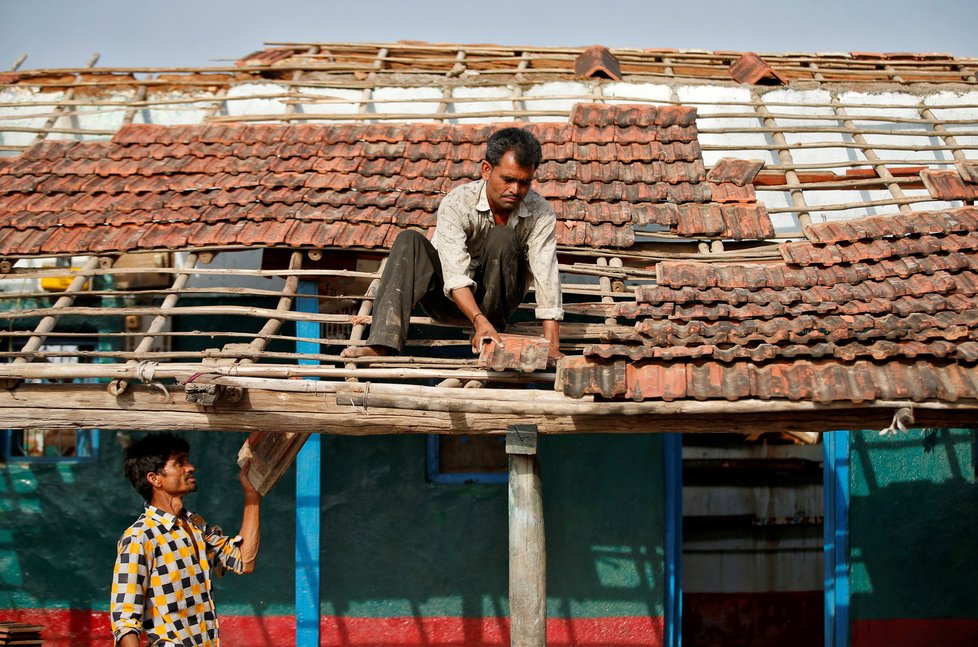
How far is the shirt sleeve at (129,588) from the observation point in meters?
3.99

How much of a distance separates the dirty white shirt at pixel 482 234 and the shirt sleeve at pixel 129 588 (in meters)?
1.84

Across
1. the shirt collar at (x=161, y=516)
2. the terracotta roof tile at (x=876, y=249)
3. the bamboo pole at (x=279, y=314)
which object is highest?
the terracotta roof tile at (x=876, y=249)

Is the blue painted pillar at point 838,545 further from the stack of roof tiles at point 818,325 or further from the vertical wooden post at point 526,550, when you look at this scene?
the vertical wooden post at point 526,550

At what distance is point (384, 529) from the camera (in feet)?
23.5

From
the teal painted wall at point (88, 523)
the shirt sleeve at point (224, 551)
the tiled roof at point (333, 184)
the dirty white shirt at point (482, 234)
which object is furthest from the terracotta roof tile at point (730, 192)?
the shirt sleeve at point (224, 551)

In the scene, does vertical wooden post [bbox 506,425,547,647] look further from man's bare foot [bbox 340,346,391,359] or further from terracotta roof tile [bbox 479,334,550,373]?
man's bare foot [bbox 340,346,391,359]

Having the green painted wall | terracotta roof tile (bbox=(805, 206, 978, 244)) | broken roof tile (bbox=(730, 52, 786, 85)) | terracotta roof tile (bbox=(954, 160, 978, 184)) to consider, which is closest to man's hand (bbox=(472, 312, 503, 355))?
terracotta roof tile (bbox=(805, 206, 978, 244))

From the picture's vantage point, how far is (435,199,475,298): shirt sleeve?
495 cm

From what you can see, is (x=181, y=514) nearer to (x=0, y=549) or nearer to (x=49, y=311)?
(x=49, y=311)

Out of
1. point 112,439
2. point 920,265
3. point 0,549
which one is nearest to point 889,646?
point 920,265

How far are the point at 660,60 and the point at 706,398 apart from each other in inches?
199

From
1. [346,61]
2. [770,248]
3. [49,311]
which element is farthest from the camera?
[346,61]

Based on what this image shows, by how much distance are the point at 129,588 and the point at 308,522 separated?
82.6 inches

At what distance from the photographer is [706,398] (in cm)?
449
